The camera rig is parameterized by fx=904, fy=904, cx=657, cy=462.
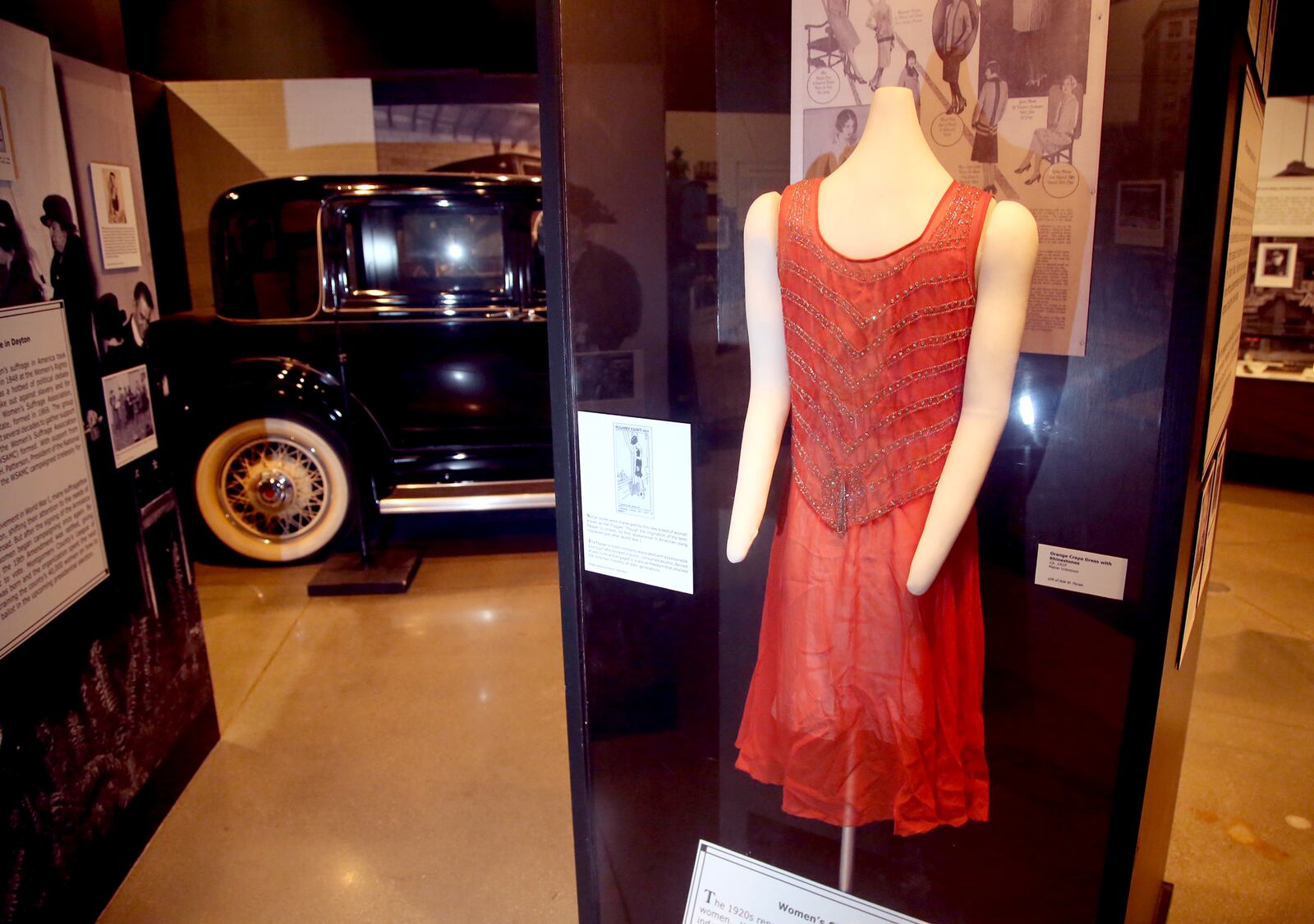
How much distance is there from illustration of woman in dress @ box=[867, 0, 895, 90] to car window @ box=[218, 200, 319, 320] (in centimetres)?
345

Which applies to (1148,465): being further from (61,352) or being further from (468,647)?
(468,647)

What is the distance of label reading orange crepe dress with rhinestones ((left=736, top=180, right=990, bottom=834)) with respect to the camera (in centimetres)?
121

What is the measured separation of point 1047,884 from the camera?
150 centimetres

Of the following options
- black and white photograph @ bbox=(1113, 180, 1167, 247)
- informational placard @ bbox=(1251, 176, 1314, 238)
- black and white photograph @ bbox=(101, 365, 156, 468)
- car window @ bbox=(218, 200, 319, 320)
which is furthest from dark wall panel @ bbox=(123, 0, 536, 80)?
informational placard @ bbox=(1251, 176, 1314, 238)

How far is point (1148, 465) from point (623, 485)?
2.63 ft

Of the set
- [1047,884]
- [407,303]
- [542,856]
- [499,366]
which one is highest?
[407,303]

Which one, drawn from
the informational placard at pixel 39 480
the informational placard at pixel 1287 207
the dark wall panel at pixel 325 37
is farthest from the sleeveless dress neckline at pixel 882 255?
the informational placard at pixel 1287 207

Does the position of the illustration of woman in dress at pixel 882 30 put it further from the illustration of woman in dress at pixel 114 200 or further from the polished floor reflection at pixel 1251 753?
the polished floor reflection at pixel 1251 753

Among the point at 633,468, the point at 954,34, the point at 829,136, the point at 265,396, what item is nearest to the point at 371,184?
the point at 265,396

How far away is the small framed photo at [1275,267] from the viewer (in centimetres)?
515

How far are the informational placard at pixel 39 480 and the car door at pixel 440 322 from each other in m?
2.14

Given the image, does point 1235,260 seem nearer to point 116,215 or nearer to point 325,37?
point 116,215

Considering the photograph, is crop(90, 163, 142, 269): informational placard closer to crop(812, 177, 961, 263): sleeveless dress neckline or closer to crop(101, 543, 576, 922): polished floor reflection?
crop(101, 543, 576, 922): polished floor reflection

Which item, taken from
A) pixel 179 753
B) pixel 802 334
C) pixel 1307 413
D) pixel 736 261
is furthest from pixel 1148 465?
pixel 1307 413
